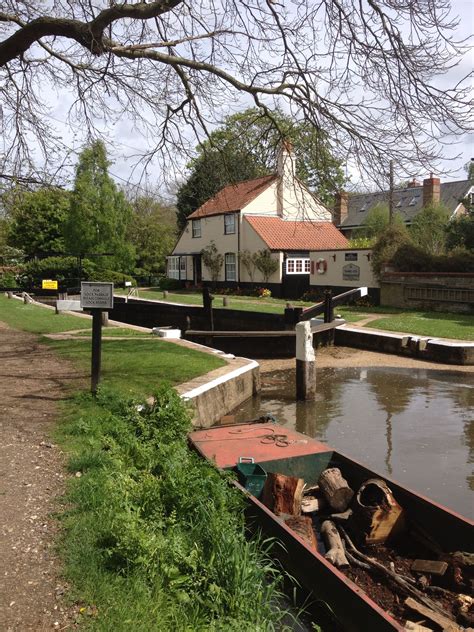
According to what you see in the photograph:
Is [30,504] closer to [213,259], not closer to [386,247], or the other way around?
[386,247]

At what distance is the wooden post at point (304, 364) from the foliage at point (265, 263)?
21.0 m

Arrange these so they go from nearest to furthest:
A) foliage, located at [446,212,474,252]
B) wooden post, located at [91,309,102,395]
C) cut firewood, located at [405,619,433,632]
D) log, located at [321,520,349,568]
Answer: cut firewood, located at [405,619,433,632], log, located at [321,520,349,568], wooden post, located at [91,309,102,395], foliage, located at [446,212,474,252]

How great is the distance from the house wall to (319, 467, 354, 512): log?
1988 centimetres

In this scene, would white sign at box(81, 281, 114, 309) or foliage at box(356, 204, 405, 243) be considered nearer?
white sign at box(81, 281, 114, 309)

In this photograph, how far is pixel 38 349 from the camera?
1370 centimetres

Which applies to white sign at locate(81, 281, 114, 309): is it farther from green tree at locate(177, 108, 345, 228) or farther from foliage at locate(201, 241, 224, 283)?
foliage at locate(201, 241, 224, 283)

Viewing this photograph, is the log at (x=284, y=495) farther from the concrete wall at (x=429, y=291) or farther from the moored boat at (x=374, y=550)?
the concrete wall at (x=429, y=291)

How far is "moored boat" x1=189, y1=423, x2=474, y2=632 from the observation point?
4.01 meters

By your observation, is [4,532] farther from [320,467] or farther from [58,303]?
[58,303]

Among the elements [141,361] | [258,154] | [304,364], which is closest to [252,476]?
[141,361]

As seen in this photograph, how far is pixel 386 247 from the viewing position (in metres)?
24.7

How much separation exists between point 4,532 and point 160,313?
916 inches

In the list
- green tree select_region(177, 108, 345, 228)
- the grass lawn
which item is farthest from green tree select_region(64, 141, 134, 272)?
green tree select_region(177, 108, 345, 228)

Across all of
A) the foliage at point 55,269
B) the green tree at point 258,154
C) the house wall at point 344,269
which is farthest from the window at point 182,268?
the green tree at point 258,154
